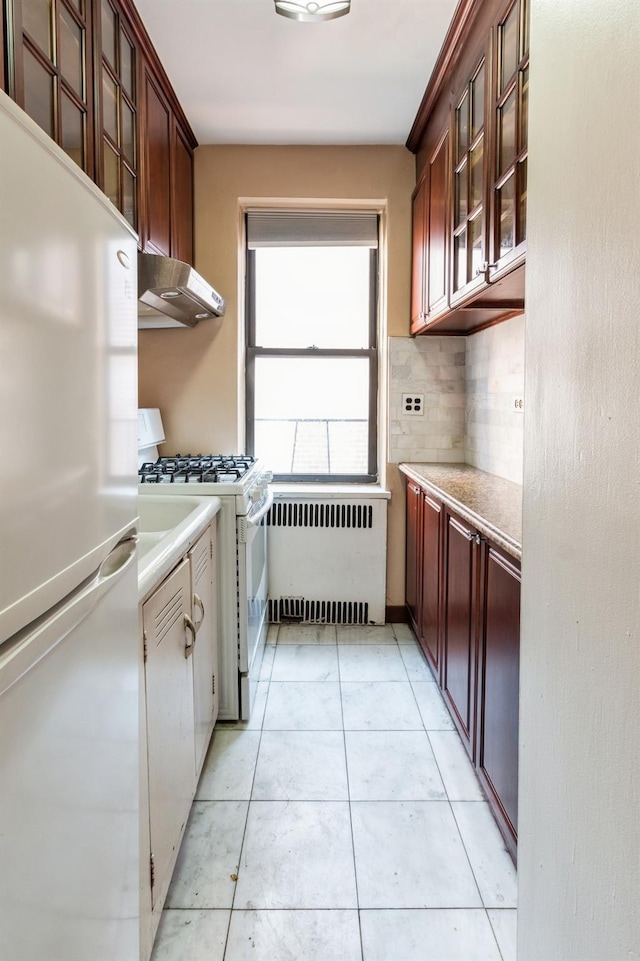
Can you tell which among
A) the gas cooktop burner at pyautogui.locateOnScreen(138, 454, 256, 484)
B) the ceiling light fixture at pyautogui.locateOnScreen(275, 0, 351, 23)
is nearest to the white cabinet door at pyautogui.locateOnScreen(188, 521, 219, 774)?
the gas cooktop burner at pyautogui.locateOnScreen(138, 454, 256, 484)

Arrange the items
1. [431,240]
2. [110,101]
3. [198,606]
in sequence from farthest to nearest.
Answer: [431,240] → [110,101] → [198,606]

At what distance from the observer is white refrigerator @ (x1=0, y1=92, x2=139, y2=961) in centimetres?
56

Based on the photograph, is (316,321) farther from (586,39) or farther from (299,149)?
(586,39)

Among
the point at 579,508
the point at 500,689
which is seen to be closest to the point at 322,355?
the point at 500,689

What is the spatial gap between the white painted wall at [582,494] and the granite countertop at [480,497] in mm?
526

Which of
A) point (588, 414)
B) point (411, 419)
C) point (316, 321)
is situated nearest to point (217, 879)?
point (588, 414)

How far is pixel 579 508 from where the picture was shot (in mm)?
686

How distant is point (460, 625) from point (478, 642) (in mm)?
217

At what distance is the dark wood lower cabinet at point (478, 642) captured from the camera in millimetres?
1411

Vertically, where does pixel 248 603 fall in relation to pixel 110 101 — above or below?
below

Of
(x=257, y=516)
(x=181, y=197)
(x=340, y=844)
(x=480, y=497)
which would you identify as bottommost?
(x=340, y=844)

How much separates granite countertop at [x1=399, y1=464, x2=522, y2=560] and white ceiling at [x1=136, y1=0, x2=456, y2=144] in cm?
171

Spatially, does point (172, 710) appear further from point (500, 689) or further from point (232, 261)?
point (232, 261)

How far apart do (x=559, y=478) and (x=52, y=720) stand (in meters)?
0.72
